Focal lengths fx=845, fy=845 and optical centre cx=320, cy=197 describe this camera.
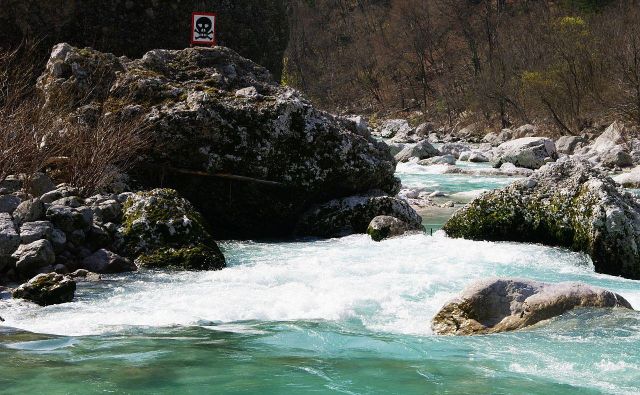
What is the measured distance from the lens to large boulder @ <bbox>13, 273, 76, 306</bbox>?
23.6 ft

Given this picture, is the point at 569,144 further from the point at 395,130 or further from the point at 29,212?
the point at 29,212

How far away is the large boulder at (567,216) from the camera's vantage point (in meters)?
9.52

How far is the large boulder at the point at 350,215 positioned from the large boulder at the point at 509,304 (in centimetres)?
498

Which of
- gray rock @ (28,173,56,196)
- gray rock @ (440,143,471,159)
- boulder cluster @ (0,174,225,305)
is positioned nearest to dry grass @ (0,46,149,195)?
gray rock @ (28,173,56,196)

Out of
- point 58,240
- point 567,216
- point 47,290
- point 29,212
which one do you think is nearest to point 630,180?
point 567,216

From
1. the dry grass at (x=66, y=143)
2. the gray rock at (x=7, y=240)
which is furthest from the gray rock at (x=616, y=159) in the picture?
the gray rock at (x=7, y=240)

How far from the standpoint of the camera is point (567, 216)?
10.7 meters

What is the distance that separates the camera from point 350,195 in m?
12.6

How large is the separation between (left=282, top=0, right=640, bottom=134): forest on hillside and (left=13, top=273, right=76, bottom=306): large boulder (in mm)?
25336

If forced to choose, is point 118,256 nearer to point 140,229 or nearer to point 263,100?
point 140,229

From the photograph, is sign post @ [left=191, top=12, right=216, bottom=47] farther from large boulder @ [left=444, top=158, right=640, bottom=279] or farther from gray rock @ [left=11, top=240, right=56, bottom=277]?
gray rock @ [left=11, top=240, right=56, bottom=277]

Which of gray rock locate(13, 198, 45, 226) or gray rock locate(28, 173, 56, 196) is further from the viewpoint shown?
gray rock locate(28, 173, 56, 196)

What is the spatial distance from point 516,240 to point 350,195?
2.71 meters

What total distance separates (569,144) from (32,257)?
23.9 meters
